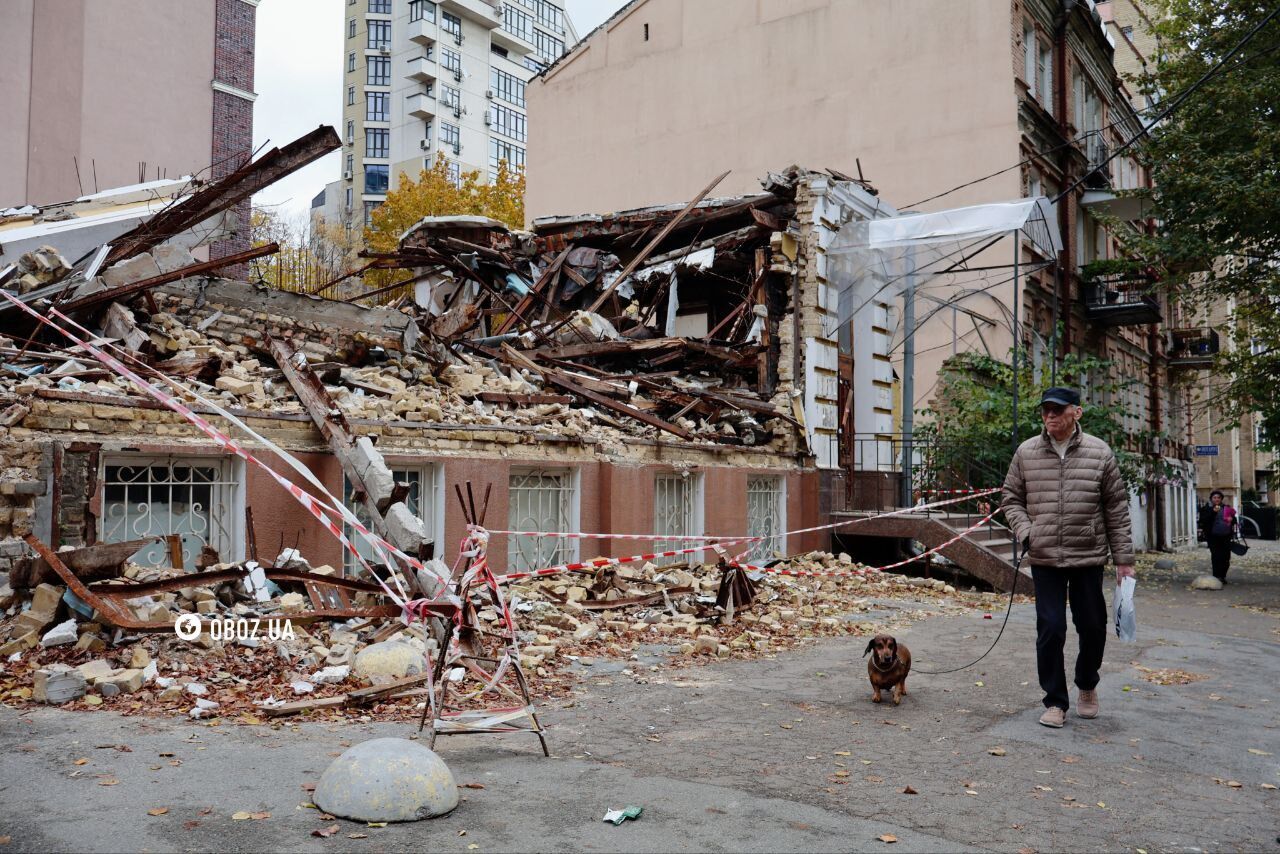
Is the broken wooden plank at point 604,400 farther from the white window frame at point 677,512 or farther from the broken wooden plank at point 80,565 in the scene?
the broken wooden plank at point 80,565

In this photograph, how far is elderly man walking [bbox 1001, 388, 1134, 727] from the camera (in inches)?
234

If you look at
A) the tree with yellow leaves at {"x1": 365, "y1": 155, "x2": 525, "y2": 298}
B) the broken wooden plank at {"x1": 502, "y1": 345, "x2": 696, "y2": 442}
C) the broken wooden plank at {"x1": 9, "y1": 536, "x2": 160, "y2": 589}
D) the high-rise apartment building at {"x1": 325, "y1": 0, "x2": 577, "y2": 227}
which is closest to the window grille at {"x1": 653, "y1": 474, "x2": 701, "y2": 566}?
the broken wooden plank at {"x1": 502, "y1": 345, "x2": 696, "y2": 442}

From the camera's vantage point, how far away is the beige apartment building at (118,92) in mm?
21672

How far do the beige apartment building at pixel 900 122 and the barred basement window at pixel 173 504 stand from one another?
11.4 metres

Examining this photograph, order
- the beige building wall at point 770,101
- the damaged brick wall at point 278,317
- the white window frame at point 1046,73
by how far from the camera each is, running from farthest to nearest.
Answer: the white window frame at point 1046,73 → the beige building wall at point 770,101 → the damaged brick wall at point 278,317

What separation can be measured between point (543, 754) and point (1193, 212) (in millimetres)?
16342

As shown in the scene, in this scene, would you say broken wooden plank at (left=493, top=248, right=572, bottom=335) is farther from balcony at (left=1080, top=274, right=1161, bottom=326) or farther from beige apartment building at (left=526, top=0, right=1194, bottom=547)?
balcony at (left=1080, top=274, right=1161, bottom=326)

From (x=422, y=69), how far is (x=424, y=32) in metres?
2.26

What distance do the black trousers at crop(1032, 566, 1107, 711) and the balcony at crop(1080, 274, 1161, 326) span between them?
2123cm

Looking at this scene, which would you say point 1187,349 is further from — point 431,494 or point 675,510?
point 431,494

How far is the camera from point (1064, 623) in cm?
597

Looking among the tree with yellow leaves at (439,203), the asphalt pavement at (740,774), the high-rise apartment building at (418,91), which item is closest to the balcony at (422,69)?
the high-rise apartment building at (418,91)

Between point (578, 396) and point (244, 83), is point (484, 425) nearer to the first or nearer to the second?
point (578, 396)

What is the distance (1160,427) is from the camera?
1302 inches
